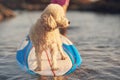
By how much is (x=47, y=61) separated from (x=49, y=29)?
1781 millimetres

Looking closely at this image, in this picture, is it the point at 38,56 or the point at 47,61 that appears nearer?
the point at 38,56

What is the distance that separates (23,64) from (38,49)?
126 centimetres

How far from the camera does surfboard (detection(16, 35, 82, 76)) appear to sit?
8500 mm

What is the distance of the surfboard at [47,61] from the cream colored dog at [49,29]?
8.1 inches

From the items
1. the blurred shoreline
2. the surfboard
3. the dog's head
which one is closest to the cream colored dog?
the dog's head

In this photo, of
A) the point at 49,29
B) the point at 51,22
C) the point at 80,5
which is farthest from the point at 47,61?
the point at 80,5

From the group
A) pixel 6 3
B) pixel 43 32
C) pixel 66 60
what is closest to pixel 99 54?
pixel 66 60

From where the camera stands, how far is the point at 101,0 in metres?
61.3

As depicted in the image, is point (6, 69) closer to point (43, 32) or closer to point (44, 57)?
point (44, 57)

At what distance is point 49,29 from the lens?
7551 mm

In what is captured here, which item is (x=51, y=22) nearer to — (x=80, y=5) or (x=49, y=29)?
(x=49, y=29)

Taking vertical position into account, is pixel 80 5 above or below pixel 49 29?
above

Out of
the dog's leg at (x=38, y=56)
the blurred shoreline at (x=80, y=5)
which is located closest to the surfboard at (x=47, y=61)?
the dog's leg at (x=38, y=56)

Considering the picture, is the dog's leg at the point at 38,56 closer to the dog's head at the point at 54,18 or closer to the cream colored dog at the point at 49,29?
the cream colored dog at the point at 49,29
